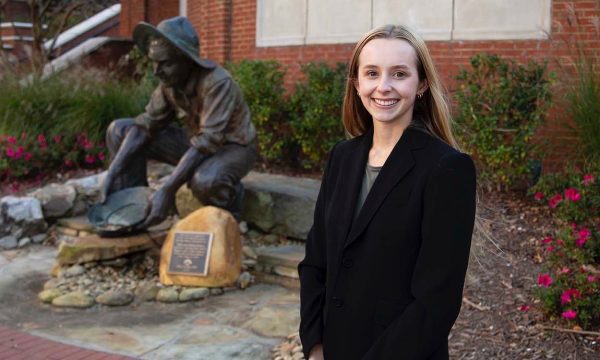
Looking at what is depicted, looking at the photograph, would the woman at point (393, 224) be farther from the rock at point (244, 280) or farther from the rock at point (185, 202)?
the rock at point (185, 202)

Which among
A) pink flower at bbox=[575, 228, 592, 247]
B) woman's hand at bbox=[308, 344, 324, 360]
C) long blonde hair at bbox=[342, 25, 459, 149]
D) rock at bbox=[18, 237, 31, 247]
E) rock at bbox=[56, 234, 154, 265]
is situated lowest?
rock at bbox=[18, 237, 31, 247]

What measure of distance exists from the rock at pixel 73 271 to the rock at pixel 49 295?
9.0 inches

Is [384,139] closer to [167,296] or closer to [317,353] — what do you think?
[317,353]

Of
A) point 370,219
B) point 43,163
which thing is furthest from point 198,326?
point 43,163

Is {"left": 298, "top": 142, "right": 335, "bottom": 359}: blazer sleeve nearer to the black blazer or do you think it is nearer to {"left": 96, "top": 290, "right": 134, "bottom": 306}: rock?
the black blazer

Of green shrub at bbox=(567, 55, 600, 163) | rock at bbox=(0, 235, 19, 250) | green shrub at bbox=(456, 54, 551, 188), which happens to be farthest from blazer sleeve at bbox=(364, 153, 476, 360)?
rock at bbox=(0, 235, 19, 250)

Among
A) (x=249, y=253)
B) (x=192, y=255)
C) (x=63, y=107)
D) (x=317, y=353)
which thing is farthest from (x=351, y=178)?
(x=63, y=107)

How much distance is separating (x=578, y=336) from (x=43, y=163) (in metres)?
7.25

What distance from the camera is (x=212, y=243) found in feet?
19.0

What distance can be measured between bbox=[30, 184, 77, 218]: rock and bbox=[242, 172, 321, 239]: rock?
2.04 m

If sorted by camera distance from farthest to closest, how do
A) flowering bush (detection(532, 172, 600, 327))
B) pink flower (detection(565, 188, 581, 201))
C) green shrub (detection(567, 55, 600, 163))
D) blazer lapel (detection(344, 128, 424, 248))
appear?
green shrub (detection(567, 55, 600, 163)), pink flower (detection(565, 188, 581, 201)), flowering bush (detection(532, 172, 600, 327)), blazer lapel (detection(344, 128, 424, 248))

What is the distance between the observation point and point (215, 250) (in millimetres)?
5773

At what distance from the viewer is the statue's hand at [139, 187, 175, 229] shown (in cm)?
588

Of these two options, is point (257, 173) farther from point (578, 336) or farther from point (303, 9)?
point (578, 336)
